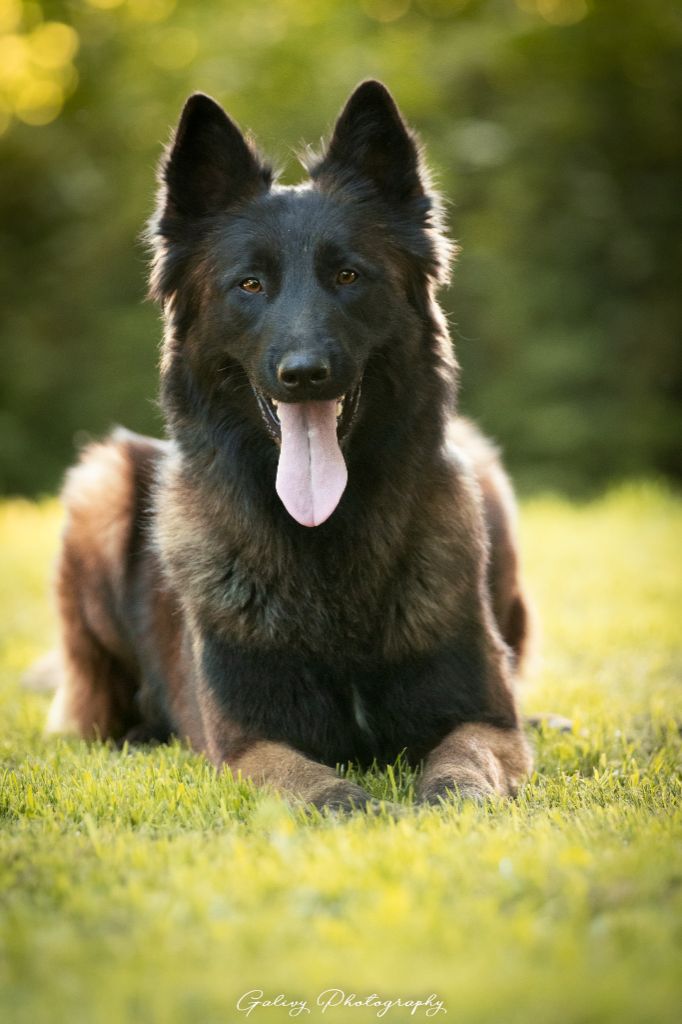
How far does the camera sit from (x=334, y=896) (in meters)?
2.58

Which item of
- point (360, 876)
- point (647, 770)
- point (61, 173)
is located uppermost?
point (61, 173)

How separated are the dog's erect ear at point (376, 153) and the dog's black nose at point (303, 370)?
0.95m

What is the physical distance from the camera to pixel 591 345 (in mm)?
16953

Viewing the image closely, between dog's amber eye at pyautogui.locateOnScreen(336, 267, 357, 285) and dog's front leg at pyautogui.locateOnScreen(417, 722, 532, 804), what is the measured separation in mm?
1590

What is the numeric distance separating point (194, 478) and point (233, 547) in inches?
12.8

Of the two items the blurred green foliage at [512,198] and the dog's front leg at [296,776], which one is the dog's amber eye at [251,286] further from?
the blurred green foliage at [512,198]

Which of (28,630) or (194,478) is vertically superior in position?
(194,478)

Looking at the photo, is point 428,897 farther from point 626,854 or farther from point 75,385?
point 75,385

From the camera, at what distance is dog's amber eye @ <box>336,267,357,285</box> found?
3928 mm

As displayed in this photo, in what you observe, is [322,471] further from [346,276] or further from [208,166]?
[208,166]

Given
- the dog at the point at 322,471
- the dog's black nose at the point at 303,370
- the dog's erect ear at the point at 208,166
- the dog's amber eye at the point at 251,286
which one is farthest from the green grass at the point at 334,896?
the dog's erect ear at the point at 208,166

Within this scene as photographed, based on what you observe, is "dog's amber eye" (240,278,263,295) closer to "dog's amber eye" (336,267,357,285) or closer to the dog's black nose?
"dog's amber eye" (336,267,357,285)

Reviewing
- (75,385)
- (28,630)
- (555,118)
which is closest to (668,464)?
(555,118)

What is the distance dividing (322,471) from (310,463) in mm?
49
